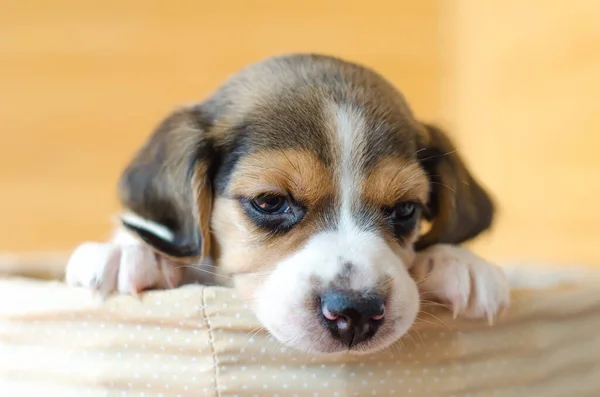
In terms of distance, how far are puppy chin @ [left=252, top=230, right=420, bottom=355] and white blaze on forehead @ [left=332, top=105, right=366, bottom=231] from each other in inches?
4.5

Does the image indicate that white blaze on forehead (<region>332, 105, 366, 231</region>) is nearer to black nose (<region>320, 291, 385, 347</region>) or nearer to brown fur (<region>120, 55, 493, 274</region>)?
brown fur (<region>120, 55, 493, 274</region>)

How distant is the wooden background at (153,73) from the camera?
3.77 meters

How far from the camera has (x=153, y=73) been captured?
3891 mm

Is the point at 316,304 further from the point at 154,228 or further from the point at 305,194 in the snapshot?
the point at 154,228

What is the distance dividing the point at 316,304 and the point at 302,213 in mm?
269

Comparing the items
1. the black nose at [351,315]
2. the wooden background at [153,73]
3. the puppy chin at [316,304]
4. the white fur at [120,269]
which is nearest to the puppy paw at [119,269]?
the white fur at [120,269]

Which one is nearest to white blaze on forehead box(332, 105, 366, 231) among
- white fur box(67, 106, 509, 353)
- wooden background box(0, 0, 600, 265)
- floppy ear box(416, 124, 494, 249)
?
white fur box(67, 106, 509, 353)

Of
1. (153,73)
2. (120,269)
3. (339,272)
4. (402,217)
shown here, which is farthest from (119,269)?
(153,73)

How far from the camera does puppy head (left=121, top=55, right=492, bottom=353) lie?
1.49 meters

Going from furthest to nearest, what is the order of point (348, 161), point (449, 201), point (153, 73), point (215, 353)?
point (153, 73) → point (449, 201) → point (348, 161) → point (215, 353)

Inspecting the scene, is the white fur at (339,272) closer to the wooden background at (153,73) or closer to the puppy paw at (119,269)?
the puppy paw at (119,269)

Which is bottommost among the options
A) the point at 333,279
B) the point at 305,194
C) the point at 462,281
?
the point at 462,281

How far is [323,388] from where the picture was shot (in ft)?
4.69

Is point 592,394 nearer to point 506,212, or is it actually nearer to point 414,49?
point 506,212
